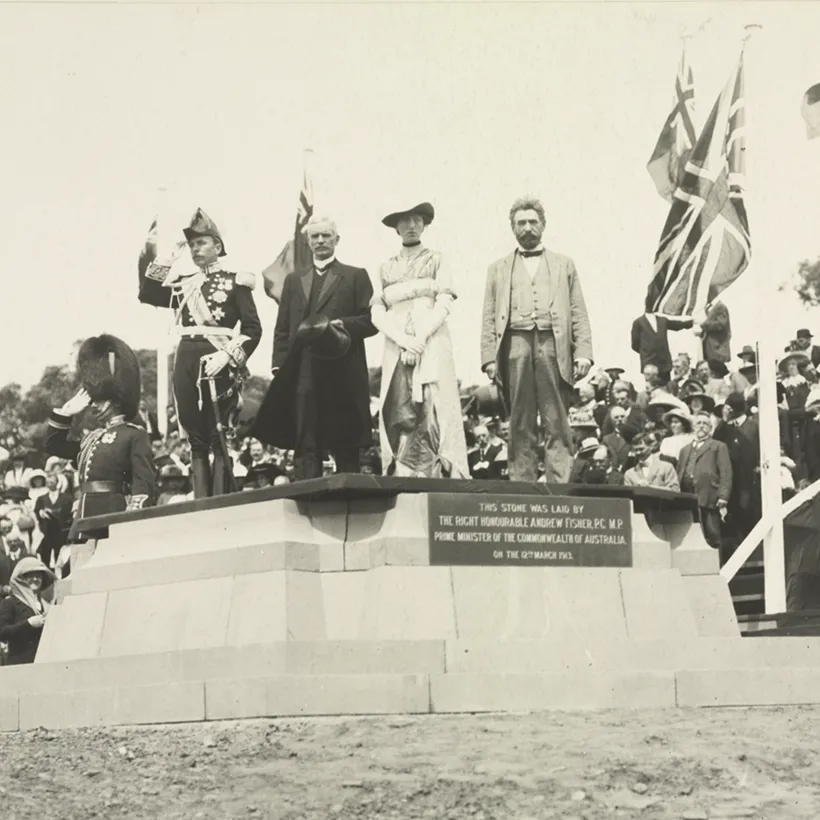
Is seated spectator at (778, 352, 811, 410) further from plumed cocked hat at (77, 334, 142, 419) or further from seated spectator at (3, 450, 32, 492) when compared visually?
seated spectator at (3, 450, 32, 492)

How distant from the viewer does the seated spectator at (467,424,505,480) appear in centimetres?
1552

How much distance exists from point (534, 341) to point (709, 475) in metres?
2.73

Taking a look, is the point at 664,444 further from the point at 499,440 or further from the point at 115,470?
the point at 115,470

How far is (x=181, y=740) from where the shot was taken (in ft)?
30.7

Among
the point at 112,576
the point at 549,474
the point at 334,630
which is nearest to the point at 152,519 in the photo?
the point at 112,576

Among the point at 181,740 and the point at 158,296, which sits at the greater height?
the point at 158,296

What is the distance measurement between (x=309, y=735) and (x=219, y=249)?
4818 mm

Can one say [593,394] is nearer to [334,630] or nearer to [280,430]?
[280,430]

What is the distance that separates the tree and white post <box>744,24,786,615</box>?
3571 millimetres

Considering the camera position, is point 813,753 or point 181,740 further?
point 181,740

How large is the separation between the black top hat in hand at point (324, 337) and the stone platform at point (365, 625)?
1.36 metres

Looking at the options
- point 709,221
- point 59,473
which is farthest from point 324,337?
point 59,473

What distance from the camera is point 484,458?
15672 mm

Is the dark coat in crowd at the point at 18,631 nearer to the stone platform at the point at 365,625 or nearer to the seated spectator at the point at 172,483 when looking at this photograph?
the stone platform at the point at 365,625
